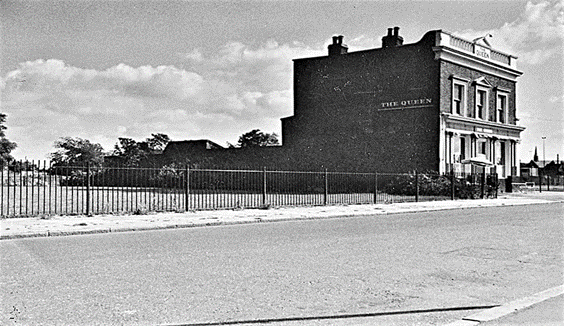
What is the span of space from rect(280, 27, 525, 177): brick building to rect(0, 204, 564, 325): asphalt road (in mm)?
25302

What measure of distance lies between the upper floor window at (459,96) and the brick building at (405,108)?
0.22 ft

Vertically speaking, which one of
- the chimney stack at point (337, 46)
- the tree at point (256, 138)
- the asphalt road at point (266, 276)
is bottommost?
the asphalt road at point (266, 276)

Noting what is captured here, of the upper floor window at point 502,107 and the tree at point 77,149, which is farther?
the tree at point 77,149

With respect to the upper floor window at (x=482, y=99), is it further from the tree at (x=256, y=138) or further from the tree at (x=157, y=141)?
the tree at (x=157, y=141)

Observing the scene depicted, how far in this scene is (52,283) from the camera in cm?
760

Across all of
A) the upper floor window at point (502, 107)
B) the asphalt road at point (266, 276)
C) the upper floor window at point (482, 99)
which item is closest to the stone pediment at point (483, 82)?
the upper floor window at point (482, 99)

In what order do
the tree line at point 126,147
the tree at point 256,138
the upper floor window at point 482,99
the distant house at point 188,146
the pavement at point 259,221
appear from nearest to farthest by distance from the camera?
the pavement at point 259,221, the upper floor window at point 482,99, the distant house at point 188,146, the tree line at point 126,147, the tree at point 256,138

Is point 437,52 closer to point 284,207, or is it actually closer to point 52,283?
point 284,207

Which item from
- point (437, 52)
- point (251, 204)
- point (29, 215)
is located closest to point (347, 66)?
point (437, 52)

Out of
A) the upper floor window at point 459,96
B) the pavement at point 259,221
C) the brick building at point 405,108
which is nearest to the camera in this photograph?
the pavement at point 259,221

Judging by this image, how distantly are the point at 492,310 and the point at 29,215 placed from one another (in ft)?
50.7

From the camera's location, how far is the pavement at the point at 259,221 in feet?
20.2

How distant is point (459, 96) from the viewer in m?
40.3

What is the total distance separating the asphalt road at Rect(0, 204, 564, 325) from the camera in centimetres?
623
